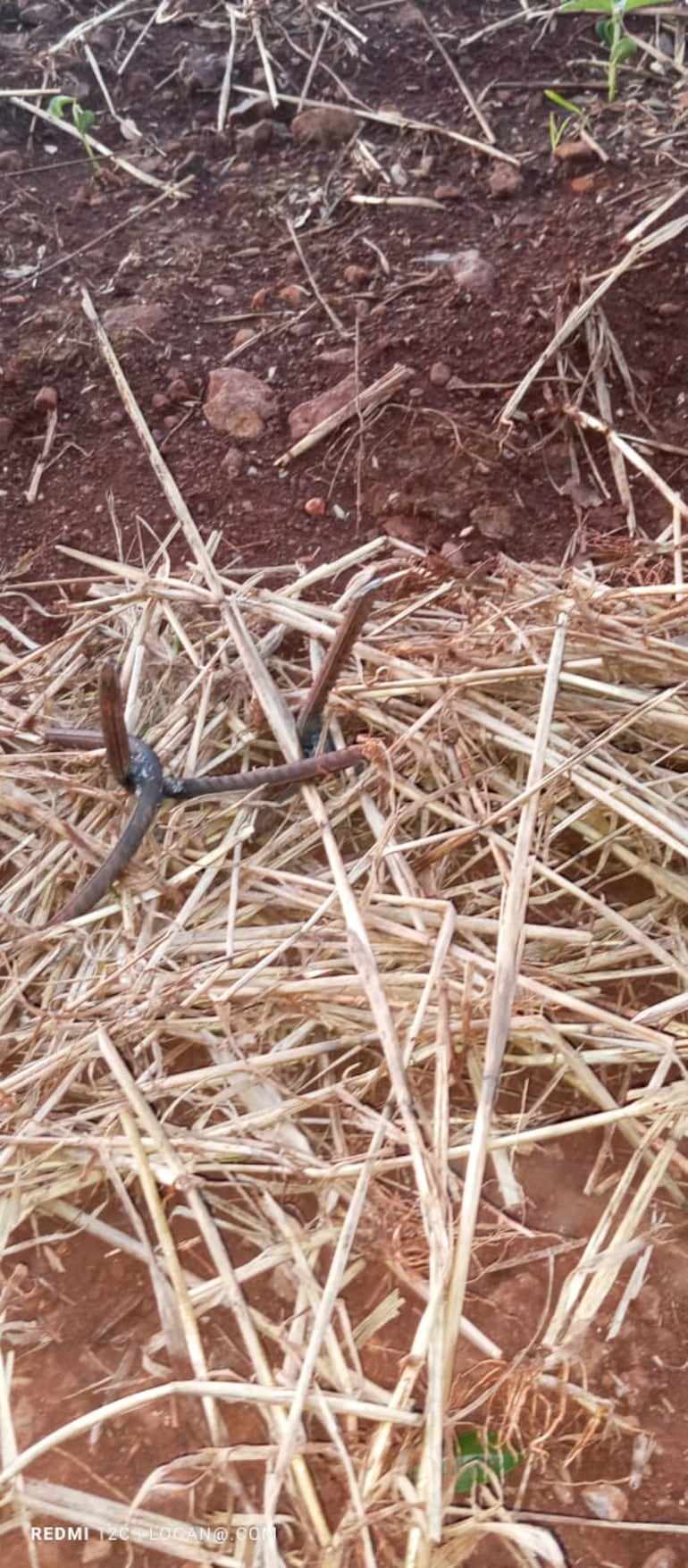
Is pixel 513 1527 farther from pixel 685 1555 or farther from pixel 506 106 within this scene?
pixel 506 106

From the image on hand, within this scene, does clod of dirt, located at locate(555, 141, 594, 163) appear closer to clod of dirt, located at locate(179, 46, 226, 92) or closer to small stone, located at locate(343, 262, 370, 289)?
small stone, located at locate(343, 262, 370, 289)

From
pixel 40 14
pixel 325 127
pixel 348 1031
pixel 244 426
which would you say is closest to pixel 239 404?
pixel 244 426

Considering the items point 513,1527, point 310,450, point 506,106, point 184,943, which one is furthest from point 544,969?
point 506,106

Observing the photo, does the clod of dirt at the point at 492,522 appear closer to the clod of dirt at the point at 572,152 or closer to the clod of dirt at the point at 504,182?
the clod of dirt at the point at 504,182

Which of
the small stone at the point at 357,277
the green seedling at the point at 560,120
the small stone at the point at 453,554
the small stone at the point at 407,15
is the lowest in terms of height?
the small stone at the point at 453,554

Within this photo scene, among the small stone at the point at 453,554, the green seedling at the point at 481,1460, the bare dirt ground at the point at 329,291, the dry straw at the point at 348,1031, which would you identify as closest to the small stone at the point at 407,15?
the bare dirt ground at the point at 329,291

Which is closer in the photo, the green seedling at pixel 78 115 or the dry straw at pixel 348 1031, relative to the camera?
the dry straw at pixel 348 1031
